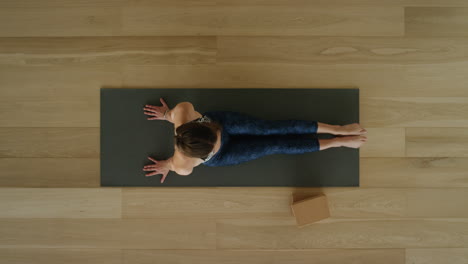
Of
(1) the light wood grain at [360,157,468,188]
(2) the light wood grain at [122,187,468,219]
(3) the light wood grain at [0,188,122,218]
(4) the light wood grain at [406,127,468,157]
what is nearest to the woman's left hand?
(2) the light wood grain at [122,187,468,219]

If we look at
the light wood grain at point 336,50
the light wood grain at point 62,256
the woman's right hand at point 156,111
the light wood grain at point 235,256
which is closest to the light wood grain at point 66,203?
the light wood grain at point 62,256

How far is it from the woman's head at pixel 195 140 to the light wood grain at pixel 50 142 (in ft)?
3.01

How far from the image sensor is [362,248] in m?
1.86

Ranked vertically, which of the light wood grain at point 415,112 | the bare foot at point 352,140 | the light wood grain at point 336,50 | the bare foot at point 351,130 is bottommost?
the bare foot at point 352,140

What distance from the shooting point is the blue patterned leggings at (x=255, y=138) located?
62.5 inches

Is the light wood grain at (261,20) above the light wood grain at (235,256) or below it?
above

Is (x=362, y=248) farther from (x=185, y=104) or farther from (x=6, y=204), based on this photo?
(x=6, y=204)

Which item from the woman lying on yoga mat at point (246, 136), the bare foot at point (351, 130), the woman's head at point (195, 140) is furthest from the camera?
the bare foot at point (351, 130)

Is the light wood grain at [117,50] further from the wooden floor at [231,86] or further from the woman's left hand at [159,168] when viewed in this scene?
the woman's left hand at [159,168]

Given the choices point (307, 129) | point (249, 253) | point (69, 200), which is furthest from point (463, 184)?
point (69, 200)

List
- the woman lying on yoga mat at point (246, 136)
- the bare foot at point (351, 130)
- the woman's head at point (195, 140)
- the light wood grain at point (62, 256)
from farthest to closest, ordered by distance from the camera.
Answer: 1. the light wood grain at point (62, 256)
2. the bare foot at point (351, 130)
3. the woman lying on yoga mat at point (246, 136)
4. the woman's head at point (195, 140)

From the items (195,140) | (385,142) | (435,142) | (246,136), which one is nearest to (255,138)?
(246,136)

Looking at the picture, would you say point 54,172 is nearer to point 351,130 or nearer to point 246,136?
point 246,136

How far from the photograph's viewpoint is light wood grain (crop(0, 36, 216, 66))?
1874 millimetres
